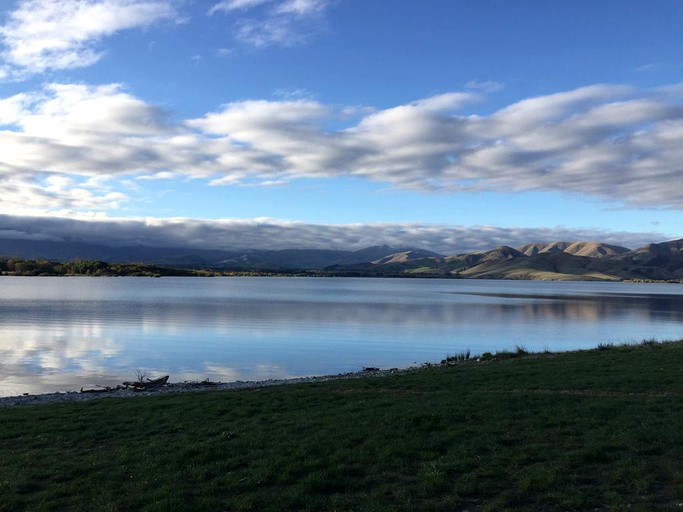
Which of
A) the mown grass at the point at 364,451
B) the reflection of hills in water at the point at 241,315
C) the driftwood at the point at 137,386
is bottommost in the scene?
the reflection of hills in water at the point at 241,315

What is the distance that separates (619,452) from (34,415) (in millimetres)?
15065

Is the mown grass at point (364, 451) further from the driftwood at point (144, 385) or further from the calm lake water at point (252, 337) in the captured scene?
the calm lake water at point (252, 337)

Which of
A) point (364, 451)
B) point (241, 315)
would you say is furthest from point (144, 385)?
point (241, 315)

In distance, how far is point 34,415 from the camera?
16.0 metres

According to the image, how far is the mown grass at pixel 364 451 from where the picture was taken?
27.5ft

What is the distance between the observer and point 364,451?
34.8 ft

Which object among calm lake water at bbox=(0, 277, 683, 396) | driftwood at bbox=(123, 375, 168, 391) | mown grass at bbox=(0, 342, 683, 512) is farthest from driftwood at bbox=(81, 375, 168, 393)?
mown grass at bbox=(0, 342, 683, 512)

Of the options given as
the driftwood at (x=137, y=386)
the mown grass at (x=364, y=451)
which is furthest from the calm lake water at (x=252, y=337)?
the mown grass at (x=364, y=451)

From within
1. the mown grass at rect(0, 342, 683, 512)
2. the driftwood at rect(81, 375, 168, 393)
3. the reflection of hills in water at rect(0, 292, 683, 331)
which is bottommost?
the reflection of hills in water at rect(0, 292, 683, 331)

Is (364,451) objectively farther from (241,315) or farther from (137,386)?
(241,315)

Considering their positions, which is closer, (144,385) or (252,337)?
(144,385)

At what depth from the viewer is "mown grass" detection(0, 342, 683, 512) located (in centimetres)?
839

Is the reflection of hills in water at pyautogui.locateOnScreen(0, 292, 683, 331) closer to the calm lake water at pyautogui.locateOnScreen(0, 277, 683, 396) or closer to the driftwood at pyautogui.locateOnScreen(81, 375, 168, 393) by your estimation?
the calm lake water at pyautogui.locateOnScreen(0, 277, 683, 396)

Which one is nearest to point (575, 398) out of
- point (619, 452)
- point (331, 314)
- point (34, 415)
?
point (619, 452)
